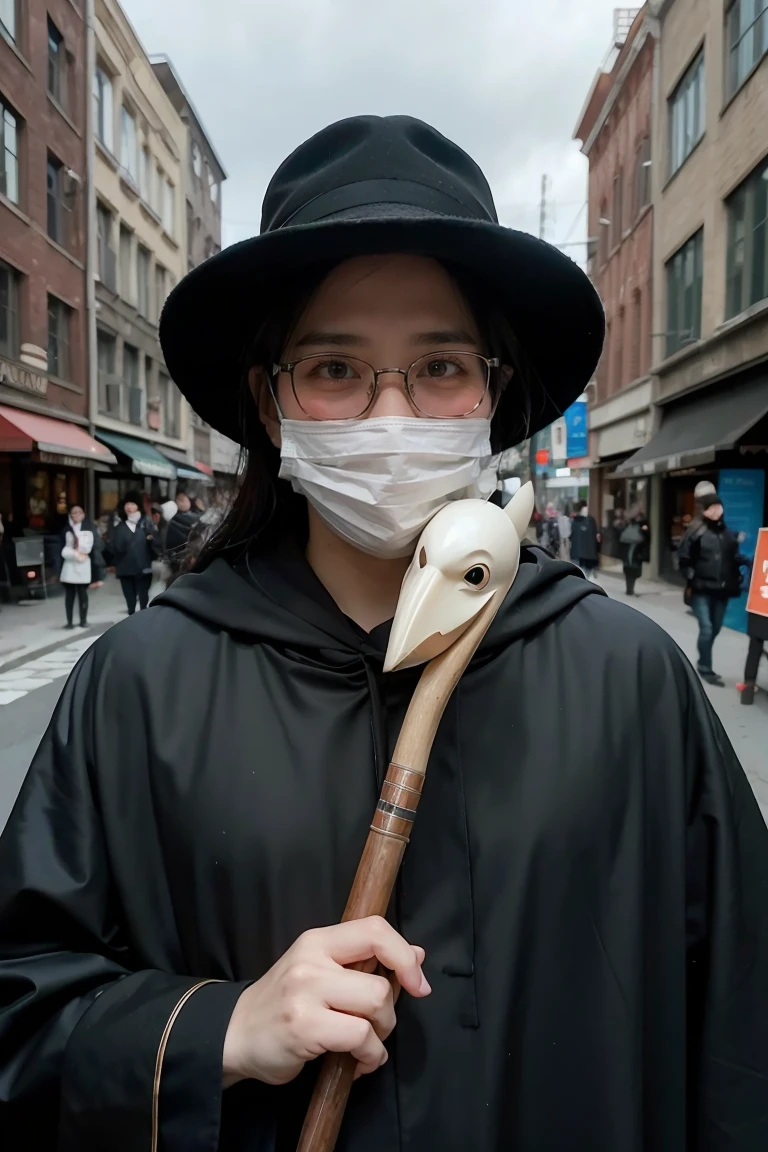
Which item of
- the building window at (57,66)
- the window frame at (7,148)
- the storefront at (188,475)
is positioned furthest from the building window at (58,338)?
the storefront at (188,475)

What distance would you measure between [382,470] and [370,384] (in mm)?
141

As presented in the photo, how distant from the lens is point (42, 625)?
11.2 m

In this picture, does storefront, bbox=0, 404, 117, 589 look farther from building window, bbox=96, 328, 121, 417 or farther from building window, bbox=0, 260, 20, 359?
building window, bbox=96, 328, 121, 417

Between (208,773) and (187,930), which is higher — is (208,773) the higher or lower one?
the higher one

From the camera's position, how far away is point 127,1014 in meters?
0.98

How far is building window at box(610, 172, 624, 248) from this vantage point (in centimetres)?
2073

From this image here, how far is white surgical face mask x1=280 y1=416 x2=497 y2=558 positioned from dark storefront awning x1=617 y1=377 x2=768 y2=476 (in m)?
10.1

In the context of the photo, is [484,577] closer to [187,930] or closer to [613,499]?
[187,930]

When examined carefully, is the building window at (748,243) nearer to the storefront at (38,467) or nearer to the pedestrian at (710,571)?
the pedestrian at (710,571)

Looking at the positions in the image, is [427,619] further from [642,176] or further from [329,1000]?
[642,176]

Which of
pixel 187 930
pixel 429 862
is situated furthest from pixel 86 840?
pixel 429 862

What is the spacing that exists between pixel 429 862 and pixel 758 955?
1.73ft

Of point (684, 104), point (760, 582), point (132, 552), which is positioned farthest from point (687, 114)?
point (132, 552)

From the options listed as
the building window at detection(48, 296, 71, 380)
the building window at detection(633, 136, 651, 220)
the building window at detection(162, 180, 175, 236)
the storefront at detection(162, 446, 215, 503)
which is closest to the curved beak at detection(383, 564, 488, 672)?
the building window at detection(48, 296, 71, 380)
